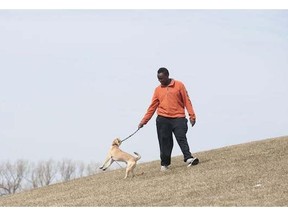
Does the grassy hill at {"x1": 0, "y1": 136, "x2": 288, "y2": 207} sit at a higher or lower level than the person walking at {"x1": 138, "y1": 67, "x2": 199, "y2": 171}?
lower

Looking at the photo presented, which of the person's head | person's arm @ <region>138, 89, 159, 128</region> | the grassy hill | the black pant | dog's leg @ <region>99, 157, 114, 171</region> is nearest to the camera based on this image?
the grassy hill

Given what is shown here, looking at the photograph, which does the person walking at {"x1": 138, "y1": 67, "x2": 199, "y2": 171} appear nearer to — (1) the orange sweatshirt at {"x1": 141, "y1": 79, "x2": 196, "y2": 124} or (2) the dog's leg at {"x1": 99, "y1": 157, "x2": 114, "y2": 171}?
(1) the orange sweatshirt at {"x1": 141, "y1": 79, "x2": 196, "y2": 124}

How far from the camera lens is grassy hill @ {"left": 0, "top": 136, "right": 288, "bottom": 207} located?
9477 mm

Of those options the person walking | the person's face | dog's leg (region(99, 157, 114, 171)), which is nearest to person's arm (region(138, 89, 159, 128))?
the person walking

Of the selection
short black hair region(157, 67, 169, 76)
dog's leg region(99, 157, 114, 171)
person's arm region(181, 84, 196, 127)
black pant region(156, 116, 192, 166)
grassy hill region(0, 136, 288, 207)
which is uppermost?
short black hair region(157, 67, 169, 76)

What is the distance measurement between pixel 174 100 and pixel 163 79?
0.53 meters

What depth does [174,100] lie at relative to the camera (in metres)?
13.1

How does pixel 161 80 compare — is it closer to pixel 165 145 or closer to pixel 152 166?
pixel 165 145

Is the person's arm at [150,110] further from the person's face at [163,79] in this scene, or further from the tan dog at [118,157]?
the tan dog at [118,157]

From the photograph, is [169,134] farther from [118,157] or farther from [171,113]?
[118,157]

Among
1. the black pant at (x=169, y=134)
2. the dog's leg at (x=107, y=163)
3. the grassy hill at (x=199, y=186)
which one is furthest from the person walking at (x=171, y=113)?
the dog's leg at (x=107, y=163)

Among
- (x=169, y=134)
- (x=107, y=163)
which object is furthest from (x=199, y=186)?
(x=107, y=163)

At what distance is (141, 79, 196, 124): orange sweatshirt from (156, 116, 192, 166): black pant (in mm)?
136
